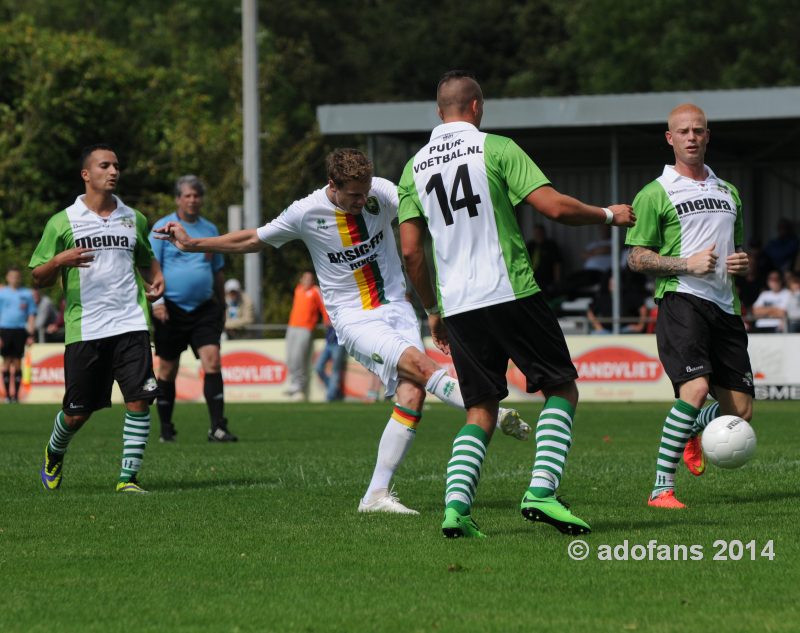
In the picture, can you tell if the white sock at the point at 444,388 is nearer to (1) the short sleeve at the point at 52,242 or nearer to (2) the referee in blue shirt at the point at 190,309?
(1) the short sleeve at the point at 52,242

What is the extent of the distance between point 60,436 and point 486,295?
3.92 m

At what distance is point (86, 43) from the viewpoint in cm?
3628

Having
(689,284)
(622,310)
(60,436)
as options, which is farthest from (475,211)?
(622,310)

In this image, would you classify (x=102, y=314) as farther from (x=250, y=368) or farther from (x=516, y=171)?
(x=250, y=368)

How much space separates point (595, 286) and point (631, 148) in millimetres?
4232

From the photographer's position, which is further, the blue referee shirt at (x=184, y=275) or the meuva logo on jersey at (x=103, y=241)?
the blue referee shirt at (x=184, y=275)

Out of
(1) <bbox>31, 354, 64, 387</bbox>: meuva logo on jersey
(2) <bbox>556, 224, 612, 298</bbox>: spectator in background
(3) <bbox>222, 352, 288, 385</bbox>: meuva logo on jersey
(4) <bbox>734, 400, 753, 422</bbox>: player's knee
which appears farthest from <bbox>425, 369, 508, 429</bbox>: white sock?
(2) <bbox>556, 224, 612, 298</bbox>: spectator in background

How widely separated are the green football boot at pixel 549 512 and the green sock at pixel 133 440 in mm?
3462

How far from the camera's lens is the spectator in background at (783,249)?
82.6 feet

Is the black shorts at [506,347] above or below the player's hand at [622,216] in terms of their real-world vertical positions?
below

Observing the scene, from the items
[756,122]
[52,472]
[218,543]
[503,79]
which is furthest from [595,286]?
[503,79]

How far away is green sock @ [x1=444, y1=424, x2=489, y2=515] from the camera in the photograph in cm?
682

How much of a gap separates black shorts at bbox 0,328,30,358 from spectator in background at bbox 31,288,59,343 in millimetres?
1404

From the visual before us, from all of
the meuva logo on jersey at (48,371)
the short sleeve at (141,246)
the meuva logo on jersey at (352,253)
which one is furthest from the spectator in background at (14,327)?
the meuva logo on jersey at (352,253)
